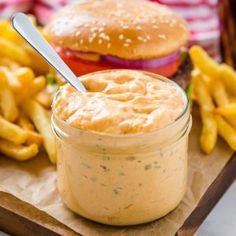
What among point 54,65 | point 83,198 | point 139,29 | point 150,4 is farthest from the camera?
point 150,4

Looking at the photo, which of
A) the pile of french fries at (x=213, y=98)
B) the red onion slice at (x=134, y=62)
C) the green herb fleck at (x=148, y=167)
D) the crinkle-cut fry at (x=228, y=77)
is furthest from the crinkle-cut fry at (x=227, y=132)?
the green herb fleck at (x=148, y=167)

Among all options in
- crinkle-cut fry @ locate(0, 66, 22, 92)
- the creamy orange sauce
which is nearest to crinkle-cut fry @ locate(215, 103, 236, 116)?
the creamy orange sauce

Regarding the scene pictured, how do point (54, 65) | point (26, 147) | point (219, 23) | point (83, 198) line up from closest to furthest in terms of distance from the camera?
point (83, 198) < point (54, 65) < point (26, 147) < point (219, 23)

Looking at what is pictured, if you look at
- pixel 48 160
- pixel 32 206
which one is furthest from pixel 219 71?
pixel 32 206

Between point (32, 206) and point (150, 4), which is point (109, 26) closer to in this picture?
point (150, 4)

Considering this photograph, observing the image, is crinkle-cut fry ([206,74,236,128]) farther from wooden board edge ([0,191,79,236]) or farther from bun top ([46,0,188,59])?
wooden board edge ([0,191,79,236])

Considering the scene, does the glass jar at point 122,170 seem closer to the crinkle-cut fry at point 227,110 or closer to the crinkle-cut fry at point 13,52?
the crinkle-cut fry at point 227,110

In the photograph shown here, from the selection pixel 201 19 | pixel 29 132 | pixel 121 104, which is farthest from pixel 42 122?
pixel 201 19

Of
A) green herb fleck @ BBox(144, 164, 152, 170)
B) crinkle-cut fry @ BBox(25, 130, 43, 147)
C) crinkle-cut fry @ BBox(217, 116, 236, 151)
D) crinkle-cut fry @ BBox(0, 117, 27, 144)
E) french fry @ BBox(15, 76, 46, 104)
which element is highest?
green herb fleck @ BBox(144, 164, 152, 170)
